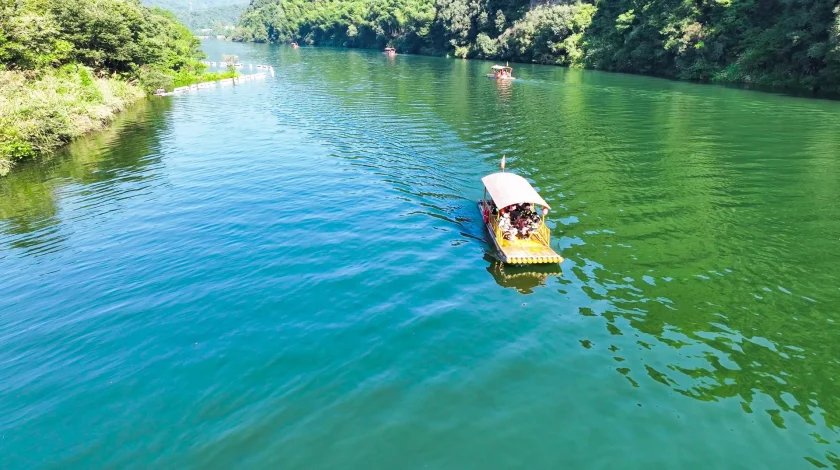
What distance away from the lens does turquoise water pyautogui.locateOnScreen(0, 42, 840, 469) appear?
13.1 meters

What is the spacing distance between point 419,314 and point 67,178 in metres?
32.0

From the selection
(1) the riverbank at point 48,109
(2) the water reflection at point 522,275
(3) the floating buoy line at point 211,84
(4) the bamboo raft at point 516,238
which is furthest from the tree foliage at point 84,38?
(2) the water reflection at point 522,275

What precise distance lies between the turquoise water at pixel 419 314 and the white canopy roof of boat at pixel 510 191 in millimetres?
2560

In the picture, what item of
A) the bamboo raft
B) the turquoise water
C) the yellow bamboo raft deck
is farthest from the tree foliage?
the yellow bamboo raft deck

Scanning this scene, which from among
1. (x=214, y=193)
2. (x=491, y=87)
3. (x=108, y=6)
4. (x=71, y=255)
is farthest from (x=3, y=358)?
(x=491, y=87)

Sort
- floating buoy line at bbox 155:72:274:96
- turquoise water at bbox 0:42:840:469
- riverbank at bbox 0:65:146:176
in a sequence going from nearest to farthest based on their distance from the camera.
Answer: turquoise water at bbox 0:42:840:469
riverbank at bbox 0:65:146:176
floating buoy line at bbox 155:72:274:96

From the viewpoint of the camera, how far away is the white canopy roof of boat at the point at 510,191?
22.6 metres

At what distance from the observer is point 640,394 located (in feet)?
47.1

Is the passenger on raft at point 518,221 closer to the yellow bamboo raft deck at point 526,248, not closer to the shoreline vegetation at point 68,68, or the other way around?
the yellow bamboo raft deck at point 526,248

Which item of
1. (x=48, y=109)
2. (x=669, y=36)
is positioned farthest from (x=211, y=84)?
(x=669, y=36)

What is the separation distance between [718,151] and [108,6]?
2838 inches

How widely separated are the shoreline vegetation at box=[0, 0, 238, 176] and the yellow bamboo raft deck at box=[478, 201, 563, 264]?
116ft

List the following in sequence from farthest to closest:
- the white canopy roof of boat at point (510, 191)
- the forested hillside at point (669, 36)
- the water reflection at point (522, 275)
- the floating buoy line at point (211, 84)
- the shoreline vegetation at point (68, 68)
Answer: the floating buoy line at point (211, 84), the forested hillside at point (669, 36), the shoreline vegetation at point (68, 68), the white canopy roof of boat at point (510, 191), the water reflection at point (522, 275)

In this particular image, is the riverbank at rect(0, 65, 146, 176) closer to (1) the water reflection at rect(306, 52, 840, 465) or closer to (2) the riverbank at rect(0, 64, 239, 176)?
(2) the riverbank at rect(0, 64, 239, 176)
